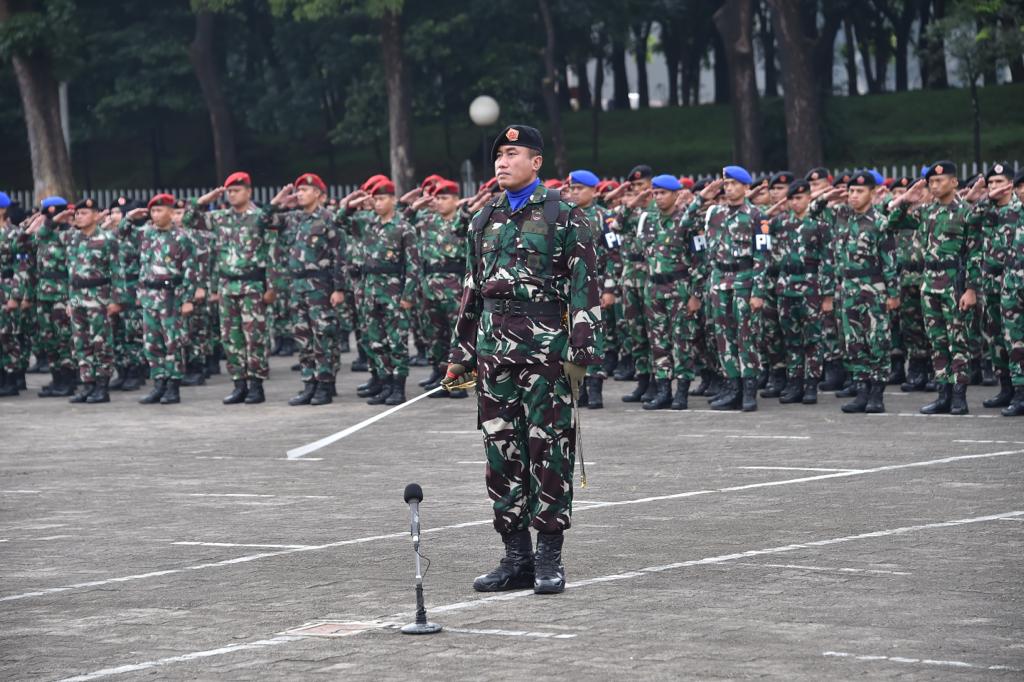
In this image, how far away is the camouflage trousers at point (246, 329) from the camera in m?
17.5

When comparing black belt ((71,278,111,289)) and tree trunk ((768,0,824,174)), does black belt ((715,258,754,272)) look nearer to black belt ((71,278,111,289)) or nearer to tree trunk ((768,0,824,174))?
black belt ((71,278,111,289))

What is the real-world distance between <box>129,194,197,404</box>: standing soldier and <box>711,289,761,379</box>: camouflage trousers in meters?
5.58

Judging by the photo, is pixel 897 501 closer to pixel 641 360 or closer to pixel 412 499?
pixel 412 499

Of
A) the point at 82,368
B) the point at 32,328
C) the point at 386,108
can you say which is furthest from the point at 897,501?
the point at 386,108

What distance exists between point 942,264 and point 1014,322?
80 centimetres

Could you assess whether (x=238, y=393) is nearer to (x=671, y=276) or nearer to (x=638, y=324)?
(x=638, y=324)

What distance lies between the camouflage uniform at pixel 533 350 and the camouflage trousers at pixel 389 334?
9196mm

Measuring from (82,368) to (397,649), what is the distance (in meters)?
12.7

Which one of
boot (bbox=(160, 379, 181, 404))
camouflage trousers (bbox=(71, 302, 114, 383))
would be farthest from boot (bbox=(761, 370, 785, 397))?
camouflage trousers (bbox=(71, 302, 114, 383))

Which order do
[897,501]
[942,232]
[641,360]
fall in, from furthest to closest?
[641,360] → [942,232] → [897,501]

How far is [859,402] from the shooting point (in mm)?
16016

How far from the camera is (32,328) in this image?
21.0 m

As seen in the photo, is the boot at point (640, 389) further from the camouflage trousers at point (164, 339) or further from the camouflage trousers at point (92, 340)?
the camouflage trousers at point (92, 340)

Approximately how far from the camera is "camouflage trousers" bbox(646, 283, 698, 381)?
54.8ft
